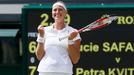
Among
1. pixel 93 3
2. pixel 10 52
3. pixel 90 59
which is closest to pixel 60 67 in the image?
pixel 90 59

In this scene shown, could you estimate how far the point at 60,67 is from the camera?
3.28 meters

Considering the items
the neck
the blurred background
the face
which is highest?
the face

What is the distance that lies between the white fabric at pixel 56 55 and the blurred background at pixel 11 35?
7.15 feet

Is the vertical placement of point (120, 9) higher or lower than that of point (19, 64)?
higher

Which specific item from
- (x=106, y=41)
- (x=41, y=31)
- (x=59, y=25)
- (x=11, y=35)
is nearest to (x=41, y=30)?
(x=41, y=31)

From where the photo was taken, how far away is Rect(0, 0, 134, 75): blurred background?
5.58 meters

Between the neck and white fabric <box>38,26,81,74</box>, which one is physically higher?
the neck

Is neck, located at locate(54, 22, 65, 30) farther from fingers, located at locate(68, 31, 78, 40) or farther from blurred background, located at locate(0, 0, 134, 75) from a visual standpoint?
blurred background, located at locate(0, 0, 134, 75)

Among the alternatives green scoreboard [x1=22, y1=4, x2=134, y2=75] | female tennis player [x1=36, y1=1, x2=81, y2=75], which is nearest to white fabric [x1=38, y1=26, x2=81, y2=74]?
female tennis player [x1=36, y1=1, x2=81, y2=75]

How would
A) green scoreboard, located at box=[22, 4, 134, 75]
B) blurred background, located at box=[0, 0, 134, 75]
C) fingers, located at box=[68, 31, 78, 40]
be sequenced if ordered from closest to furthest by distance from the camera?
fingers, located at box=[68, 31, 78, 40], green scoreboard, located at box=[22, 4, 134, 75], blurred background, located at box=[0, 0, 134, 75]

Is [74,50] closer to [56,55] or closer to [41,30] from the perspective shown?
[56,55]

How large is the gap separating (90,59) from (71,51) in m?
1.61

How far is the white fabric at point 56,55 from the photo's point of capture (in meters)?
3.28

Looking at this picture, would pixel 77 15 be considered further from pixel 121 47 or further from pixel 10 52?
pixel 10 52
